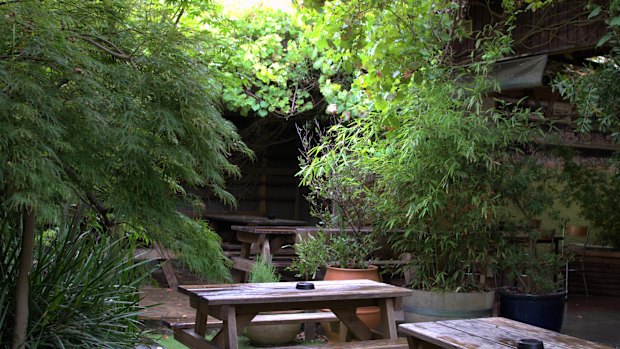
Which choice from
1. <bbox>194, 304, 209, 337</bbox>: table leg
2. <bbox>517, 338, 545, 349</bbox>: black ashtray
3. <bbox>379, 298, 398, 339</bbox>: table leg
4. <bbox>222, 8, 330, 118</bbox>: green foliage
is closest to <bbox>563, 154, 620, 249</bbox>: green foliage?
<bbox>222, 8, 330, 118</bbox>: green foliage

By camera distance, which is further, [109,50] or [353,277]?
[353,277]

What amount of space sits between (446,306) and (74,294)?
296 centimetres

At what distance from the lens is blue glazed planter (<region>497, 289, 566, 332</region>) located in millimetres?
5391

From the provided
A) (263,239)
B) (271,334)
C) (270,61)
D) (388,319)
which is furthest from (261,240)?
(388,319)

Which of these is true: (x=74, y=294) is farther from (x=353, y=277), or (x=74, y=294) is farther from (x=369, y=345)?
(x=353, y=277)

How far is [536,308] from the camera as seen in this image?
539 centimetres

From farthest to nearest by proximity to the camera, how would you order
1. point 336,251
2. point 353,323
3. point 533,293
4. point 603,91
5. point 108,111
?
point 336,251
point 533,293
point 353,323
point 603,91
point 108,111

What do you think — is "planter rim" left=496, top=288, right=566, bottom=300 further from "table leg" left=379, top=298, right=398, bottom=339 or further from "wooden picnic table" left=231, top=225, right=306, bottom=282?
"wooden picnic table" left=231, top=225, right=306, bottom=282

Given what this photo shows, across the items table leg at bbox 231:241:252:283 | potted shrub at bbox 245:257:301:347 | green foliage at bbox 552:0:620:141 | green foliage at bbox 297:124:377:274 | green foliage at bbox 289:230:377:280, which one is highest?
green foliage at bbox 552:0:620:141

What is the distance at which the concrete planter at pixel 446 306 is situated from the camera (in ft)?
16.9

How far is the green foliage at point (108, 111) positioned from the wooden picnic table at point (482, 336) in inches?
44.6

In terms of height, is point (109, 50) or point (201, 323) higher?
point (109, 50)

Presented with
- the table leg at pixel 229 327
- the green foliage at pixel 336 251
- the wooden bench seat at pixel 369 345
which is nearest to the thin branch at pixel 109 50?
the table leg at pixel 229 327

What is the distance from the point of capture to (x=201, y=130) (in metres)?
2.89
